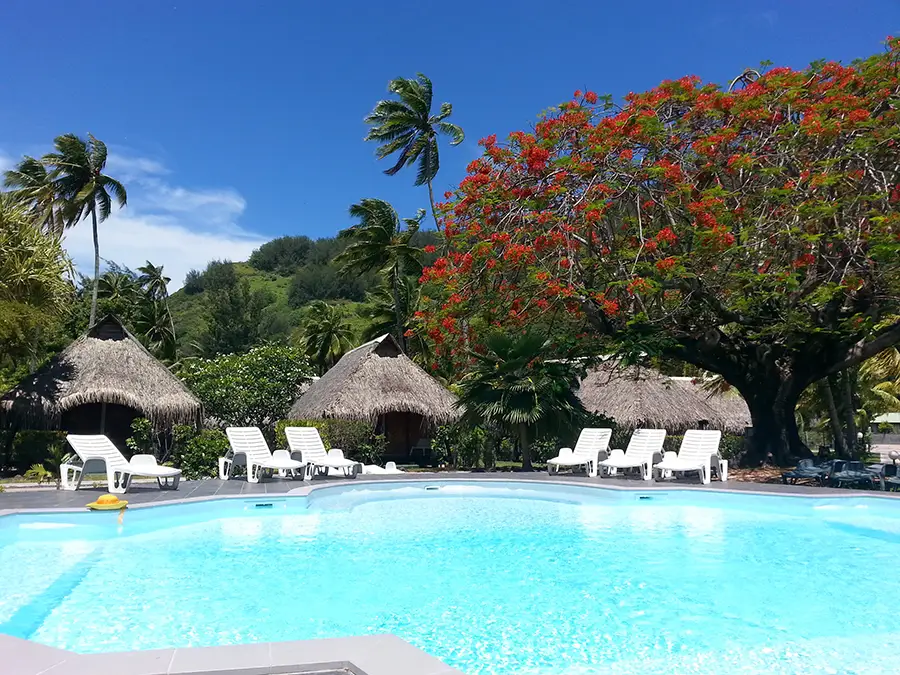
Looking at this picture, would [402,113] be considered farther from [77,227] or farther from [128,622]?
[128,622]

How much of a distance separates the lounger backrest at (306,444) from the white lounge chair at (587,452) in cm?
452

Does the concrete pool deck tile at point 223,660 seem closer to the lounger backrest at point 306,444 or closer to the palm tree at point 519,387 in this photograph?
the lounger backrest at point 306,444

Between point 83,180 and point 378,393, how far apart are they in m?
16.0

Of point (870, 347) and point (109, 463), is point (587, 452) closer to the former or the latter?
point (870, 347)

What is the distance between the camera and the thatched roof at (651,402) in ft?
69.1

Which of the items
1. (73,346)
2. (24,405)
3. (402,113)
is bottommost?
(24,405)

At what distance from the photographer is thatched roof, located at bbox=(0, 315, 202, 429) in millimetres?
16641

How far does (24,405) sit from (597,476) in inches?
528

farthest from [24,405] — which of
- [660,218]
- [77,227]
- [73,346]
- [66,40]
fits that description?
[660,218]

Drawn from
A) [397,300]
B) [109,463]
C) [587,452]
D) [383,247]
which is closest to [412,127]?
[383,247]

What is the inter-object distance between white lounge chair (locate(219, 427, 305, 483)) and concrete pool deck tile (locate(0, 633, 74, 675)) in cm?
907

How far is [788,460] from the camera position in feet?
50.8

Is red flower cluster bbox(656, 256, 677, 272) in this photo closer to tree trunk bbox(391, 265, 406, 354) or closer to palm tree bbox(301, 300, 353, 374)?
tree trunk bbox(391, 265, 406, 354)

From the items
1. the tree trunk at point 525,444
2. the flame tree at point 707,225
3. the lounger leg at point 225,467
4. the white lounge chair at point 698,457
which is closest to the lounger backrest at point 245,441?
the lounger leg at point 225,467
